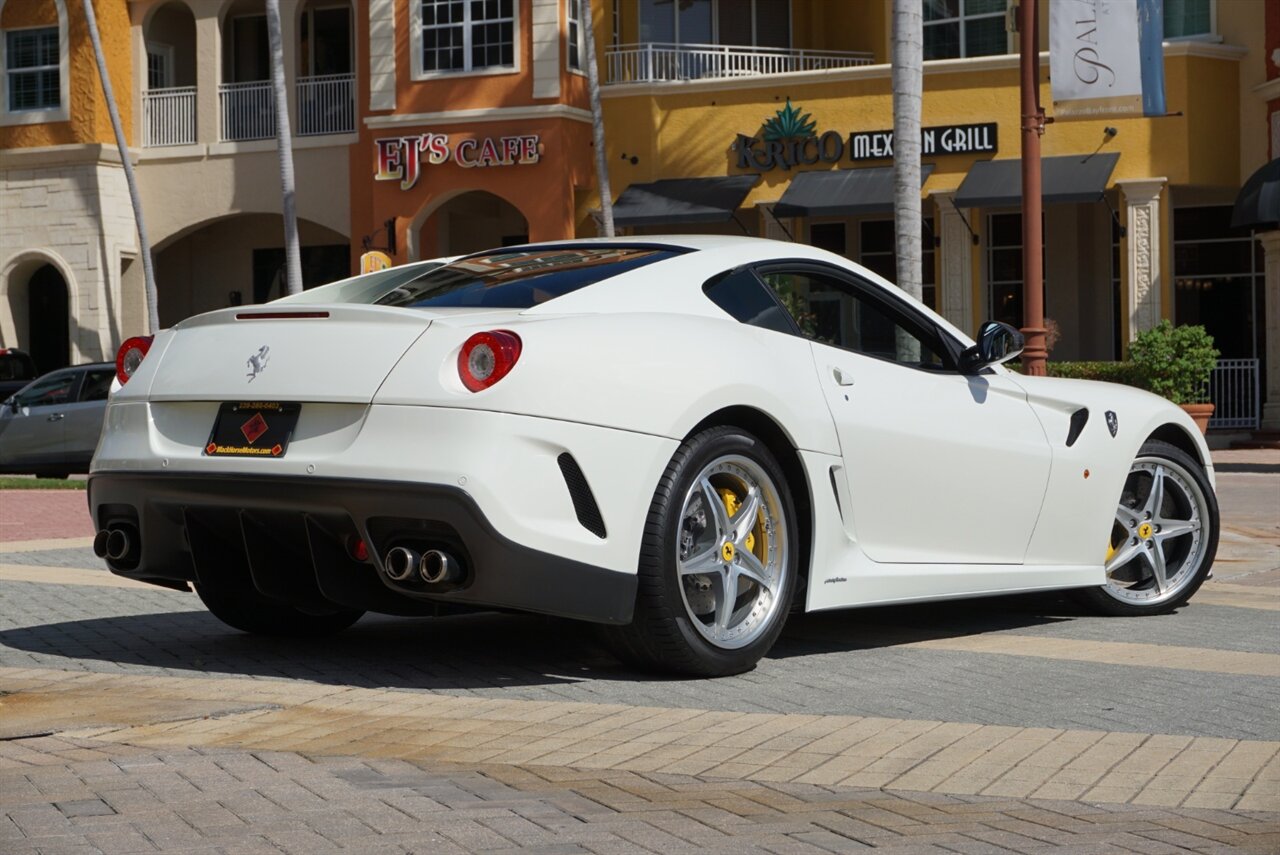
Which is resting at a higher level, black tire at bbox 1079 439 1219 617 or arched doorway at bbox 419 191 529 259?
arched doorway at bbox 419 191 529 259

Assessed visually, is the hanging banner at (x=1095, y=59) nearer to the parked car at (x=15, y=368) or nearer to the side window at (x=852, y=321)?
the side window at (x=852, y=321)

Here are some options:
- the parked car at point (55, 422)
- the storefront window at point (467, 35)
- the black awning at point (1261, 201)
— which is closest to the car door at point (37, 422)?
the parked car at point (55, 422)

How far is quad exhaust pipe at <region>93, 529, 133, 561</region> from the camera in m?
6.61

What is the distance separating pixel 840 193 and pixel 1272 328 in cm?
665

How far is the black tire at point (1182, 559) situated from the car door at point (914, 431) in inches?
31.0

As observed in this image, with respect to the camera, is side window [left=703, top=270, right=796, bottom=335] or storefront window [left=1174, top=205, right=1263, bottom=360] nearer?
side window [left=703, top=270, right=796, bottom=335]

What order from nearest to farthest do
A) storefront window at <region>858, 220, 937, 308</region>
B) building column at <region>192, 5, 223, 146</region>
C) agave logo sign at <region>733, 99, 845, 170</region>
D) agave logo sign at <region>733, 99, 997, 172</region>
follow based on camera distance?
agave logo sign at <region>733, 99, 997, 172</region>, agave logo sign at <region>733, 99, 845, 170</region>, storefront window at <region>858, 220, 937, 308</region>, building column at <region>192, 5, 223, 146</region>

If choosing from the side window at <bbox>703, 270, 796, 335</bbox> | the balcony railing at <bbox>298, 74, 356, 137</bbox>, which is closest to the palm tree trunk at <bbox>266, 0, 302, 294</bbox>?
the balcony railing at <bbox>298, 74, 356, 137</bbox>

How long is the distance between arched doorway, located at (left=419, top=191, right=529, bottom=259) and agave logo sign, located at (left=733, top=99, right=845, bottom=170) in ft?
18.4

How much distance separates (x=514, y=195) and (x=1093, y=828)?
29274 millimetres

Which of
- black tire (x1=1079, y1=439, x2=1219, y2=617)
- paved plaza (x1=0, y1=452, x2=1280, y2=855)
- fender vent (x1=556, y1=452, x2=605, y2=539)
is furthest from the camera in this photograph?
black tire (x1=1079, y1=439, x2=1219, y2=617)

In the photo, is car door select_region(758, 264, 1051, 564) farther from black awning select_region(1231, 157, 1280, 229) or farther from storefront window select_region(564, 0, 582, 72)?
storefront window select_region(564, 0, 582, 72)

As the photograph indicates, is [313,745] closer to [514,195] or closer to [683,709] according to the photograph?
[683,709]

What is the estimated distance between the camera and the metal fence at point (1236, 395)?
29.2 meters
